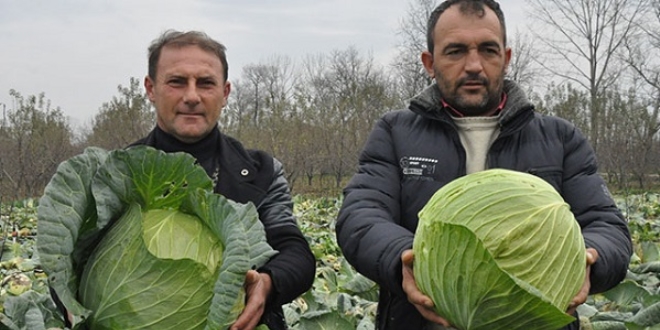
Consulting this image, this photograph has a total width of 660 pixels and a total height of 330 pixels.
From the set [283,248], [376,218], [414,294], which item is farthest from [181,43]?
[414,294]

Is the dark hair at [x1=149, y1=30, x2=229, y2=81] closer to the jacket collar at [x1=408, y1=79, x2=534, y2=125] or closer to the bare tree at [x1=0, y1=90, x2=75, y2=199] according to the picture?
the jacket collar at [x1=408, y1=79, x2=534, y2=125]

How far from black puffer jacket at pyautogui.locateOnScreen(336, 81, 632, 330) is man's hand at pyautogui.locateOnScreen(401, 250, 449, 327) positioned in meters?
0.16

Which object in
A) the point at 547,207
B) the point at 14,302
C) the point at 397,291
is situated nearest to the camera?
the point at 547,207

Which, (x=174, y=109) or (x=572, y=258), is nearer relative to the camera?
(x=572, y=258)

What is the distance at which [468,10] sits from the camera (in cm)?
220

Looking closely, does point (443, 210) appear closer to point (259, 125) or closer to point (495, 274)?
point (495, 274)

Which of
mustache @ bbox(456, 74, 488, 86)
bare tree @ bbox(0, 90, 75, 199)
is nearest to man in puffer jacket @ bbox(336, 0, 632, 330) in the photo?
mustache @ bbox(456, 74, 488, 86)

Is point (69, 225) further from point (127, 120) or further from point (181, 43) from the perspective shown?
point (127, 120)

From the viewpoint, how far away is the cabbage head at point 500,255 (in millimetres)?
1610

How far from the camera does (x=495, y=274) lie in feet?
5.21

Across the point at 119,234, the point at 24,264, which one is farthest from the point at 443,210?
the point at 24,264

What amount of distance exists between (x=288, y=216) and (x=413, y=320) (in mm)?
613

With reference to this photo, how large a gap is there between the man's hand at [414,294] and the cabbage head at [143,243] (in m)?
0.41

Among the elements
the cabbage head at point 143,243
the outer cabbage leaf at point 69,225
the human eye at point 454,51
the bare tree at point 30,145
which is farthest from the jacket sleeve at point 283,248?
the bare tree at point 30,145
